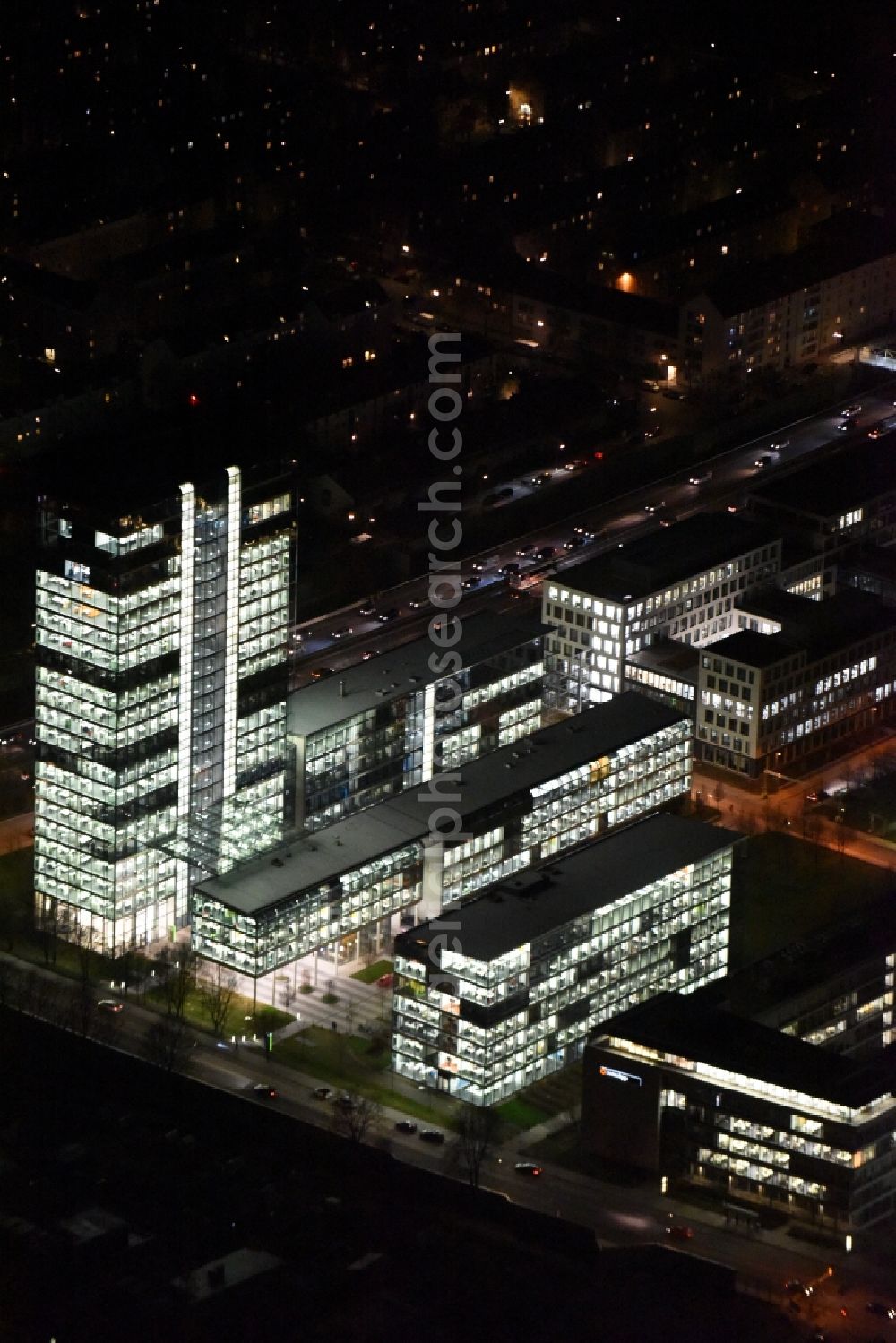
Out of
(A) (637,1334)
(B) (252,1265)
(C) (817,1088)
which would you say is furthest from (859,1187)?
(B) (252,1265)

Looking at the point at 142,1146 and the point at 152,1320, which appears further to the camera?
the point at 142,1146

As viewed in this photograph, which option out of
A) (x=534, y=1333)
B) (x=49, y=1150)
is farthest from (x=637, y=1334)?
(x=49, y=1150)

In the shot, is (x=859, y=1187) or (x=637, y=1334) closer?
(x=637, y=1334)

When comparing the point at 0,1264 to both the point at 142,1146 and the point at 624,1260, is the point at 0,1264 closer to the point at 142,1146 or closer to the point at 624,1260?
the point at 142,1146

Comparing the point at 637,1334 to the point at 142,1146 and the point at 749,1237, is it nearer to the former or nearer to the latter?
the point at 749,1237

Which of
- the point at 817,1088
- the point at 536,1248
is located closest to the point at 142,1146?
the point at 536,1248

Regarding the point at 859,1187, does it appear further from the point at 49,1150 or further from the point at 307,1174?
the point at 49,1150

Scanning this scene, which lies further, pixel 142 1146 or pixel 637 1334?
pixel 142 1146
